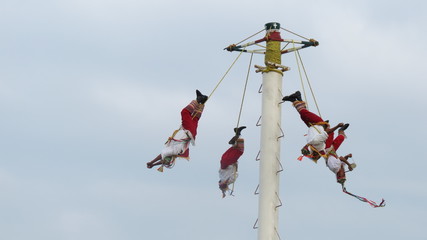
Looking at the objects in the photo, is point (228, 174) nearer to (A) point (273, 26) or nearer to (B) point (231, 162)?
(B) point (231, 162)

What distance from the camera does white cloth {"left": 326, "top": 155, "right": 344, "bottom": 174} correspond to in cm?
1761

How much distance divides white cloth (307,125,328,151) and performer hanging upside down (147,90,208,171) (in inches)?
111

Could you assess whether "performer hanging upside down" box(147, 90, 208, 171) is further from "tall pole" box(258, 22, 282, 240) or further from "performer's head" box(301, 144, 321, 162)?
"performer's head" box(301, 144, 321, 162)

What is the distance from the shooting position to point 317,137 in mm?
17250

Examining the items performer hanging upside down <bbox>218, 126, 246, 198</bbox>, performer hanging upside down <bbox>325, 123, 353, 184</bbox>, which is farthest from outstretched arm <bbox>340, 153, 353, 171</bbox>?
performer hanging upside down <bbox>218, 126, 246, 198</bbox>

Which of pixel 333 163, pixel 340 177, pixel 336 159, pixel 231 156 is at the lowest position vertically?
pixel 340 177

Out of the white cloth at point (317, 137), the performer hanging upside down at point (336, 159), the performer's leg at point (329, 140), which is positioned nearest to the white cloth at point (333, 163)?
the performer hanging upside down at point (336, 159)

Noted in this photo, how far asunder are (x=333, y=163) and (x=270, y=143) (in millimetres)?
1582

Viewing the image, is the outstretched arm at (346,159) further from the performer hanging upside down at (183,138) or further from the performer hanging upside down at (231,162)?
the performer hanging upside down at (183,138)

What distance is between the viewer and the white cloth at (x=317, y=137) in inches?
680

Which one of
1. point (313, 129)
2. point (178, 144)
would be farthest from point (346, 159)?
point (178, 144)

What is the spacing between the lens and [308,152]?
57.2ft

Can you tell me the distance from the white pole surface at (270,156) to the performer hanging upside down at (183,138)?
1.88 metres

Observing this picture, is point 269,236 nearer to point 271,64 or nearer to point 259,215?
point 259,215
